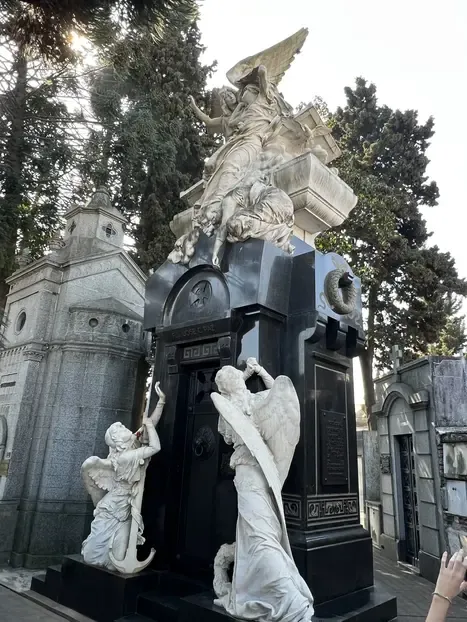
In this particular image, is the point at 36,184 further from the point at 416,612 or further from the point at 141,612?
the point at 416,612

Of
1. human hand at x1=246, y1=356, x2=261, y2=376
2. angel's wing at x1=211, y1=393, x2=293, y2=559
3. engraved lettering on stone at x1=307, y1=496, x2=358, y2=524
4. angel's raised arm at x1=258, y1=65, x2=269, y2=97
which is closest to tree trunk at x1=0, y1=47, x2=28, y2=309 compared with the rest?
angel's raised arm at x1=258, y1=65, x2=269, y2=97

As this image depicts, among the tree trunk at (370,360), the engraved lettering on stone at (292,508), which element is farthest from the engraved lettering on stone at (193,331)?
the tree trunk at (370,360)

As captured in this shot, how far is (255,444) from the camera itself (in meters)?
3.48

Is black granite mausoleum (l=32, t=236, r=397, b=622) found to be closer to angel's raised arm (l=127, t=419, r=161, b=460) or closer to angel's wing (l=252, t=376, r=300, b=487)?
angel's raised arm (l=127, t=419, r=161, b=460)

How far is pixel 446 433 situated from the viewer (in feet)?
21.5

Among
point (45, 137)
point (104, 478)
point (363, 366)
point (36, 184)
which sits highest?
point (45, 137)

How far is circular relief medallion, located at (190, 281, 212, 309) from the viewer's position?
5077 mm

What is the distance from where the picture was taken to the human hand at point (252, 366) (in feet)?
13.8

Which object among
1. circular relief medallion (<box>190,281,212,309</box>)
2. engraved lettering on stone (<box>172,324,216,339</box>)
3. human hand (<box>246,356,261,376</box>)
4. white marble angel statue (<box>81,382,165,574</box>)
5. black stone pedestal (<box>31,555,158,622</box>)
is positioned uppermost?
circular relief medallion (<box>190,281,212,309</box>)

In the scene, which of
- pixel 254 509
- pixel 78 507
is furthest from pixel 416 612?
pixel 78 507

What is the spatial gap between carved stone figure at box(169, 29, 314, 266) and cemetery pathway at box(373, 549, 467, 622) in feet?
12.8

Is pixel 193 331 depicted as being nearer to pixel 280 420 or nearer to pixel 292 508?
pixel 280 420

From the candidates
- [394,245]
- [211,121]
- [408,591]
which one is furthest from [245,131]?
[394,245]

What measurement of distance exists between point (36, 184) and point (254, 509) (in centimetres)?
874
